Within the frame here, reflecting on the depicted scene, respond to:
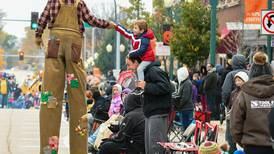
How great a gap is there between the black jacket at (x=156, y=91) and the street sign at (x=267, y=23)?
34.2 ft

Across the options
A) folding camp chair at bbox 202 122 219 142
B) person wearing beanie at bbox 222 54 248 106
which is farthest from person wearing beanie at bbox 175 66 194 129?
folding camp chair at bbox 202 122 219 142

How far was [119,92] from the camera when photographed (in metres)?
17.3

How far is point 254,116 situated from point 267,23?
13047 millimetres

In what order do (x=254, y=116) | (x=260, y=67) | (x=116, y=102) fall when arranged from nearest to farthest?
(x=254, y=116) < (x=260, y=67) < (x=116, y=102)

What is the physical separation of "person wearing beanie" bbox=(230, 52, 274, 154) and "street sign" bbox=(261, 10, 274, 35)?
12803 millimetres

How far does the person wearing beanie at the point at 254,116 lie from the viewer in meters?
9.47

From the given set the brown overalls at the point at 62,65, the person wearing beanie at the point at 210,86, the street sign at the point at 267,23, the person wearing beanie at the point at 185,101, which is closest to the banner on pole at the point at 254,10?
the person wearing beanie at the point at 210,86

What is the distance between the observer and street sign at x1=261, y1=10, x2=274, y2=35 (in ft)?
72.8

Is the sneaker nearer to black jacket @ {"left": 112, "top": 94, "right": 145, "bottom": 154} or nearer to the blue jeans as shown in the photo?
black jacket @ {"left": 112, "top": 94, "right": 145, "bottom": 154}

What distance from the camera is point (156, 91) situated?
11875 millimetres

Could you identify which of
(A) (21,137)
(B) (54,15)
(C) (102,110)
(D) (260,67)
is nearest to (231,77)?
(C) (102,110)

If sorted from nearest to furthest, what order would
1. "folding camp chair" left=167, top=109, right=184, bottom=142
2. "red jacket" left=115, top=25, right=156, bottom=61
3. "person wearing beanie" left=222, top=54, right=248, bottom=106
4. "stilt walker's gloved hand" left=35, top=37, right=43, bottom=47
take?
"stilt walker's gloved hand" left=35, top=37, right=43, bottom=47
"red jacket" left=115, top=25, right=156, bottom=61
"person wearing beanie" left=222, top=54, right=248, bottom=106
"folding camp chair" left=167, top=109, right=184, bottom=142

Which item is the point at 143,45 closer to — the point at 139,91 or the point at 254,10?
the point at 139,91

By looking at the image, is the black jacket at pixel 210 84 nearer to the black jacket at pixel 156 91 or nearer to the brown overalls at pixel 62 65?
the black jacket at pixel 156 91
